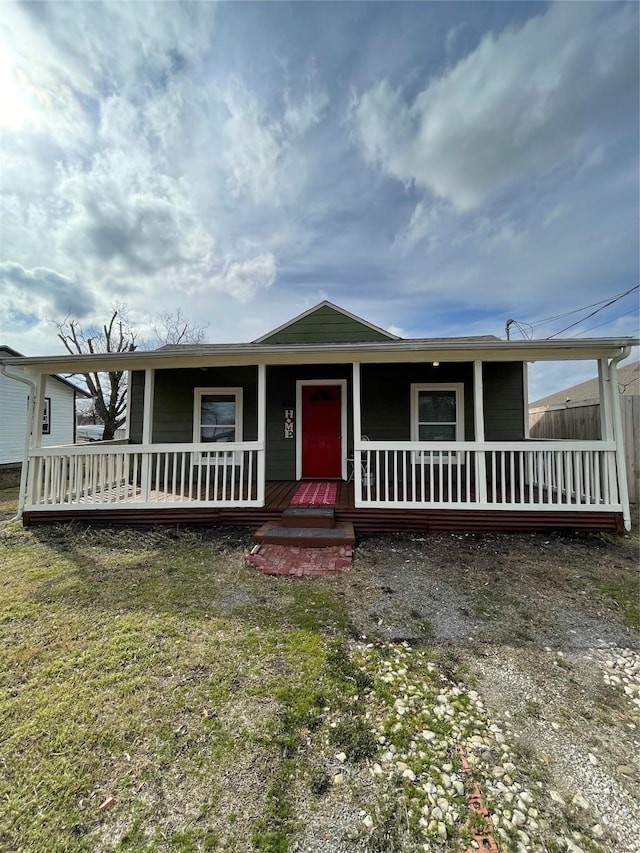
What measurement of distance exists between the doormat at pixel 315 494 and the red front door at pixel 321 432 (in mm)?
363

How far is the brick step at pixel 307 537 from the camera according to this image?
4555 millimetres

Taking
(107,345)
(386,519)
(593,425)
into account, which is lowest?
(386,519)

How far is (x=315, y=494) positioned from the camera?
604cm

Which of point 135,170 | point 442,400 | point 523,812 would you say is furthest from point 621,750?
point 135,170

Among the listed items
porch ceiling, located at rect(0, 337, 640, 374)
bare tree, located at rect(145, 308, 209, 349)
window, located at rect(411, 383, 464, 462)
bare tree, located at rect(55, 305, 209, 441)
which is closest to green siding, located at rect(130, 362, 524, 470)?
window, located at rect(411, 383, 464, 462)

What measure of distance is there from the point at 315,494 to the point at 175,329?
68.8ft

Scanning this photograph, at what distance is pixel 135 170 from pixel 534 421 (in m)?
12.4

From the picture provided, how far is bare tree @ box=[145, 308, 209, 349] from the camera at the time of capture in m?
22.9

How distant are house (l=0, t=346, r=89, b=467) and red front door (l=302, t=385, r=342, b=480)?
777 centimetres

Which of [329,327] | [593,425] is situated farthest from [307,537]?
[593,425]

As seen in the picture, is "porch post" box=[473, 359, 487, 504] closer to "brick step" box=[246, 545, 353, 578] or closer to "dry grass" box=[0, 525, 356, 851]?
"brick step" box=[246, 545, 353, 578]

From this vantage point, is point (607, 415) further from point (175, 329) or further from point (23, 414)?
point (175, 329)

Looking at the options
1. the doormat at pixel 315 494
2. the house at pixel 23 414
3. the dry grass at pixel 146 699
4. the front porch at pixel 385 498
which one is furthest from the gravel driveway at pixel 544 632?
the house at pixel 23 414

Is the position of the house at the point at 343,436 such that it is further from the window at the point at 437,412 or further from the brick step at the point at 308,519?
the brick step at the point at 308,519
